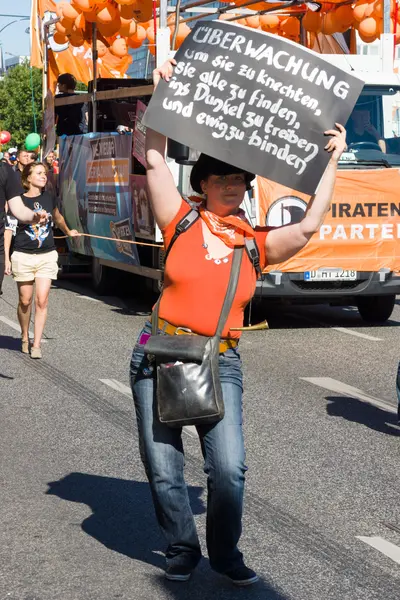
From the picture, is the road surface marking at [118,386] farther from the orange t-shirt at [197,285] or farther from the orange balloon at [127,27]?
the orange balloon at [127,27]

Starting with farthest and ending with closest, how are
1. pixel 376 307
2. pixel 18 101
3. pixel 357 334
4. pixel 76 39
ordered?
pixel 18 101 < pixel 76 39 < pixel 376 307 < pixel 357 334

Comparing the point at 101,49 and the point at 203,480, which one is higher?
the point at 203,480

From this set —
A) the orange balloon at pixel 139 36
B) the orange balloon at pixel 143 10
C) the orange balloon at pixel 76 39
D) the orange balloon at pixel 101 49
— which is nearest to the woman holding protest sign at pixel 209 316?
the orange balloon at pixel 143 10

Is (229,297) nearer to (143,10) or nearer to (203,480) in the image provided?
(203,480)

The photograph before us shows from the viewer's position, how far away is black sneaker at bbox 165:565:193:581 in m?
4.82

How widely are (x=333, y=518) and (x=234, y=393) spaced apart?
1.43 metres

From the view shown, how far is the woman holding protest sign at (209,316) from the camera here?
15.3ft

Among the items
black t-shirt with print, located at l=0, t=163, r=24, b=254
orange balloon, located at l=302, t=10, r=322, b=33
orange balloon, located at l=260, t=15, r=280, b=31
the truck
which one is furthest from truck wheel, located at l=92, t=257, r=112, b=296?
black t-shirt with print, located at l=0, t=163, r=24, b=254

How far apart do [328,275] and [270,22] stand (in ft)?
15.7

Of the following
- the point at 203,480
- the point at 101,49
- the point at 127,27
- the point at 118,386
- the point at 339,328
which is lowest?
the point at 339,328

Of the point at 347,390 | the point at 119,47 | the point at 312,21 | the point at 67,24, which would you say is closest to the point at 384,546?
the point at 347,390

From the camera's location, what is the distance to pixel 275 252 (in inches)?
189

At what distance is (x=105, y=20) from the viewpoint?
661 inches

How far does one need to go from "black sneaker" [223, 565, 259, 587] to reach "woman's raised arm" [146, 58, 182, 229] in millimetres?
1341
